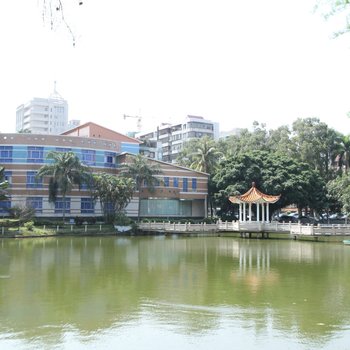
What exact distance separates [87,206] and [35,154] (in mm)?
7255

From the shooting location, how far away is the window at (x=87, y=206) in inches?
1841

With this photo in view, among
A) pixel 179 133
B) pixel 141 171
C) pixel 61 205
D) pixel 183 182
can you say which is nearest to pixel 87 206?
pixel 61 205

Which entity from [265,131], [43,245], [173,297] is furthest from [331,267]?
[265,131]

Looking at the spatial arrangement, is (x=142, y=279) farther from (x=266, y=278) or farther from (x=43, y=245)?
(x=43, y=245)

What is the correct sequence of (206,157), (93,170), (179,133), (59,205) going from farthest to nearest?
(179,133)
(206,157)
(93,170)
(59,205)

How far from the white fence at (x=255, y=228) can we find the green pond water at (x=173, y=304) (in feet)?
44.7

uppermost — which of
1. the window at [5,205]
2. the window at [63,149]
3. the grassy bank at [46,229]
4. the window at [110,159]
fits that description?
the window at [63,149]

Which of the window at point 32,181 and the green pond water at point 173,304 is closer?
the green pond water at point 173,304

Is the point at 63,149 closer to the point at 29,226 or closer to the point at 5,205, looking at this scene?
the point at 5,205

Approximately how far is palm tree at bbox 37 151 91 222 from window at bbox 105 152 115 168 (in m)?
6.83

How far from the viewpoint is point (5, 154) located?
148ft

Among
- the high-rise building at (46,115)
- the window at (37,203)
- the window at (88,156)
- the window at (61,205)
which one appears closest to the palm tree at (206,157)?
the window at (88,156)

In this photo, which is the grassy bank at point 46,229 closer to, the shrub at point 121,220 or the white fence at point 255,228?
the shrub at point 121,220

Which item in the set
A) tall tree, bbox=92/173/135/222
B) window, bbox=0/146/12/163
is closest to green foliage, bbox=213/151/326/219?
tall tree, bbox=92/173/135/222
